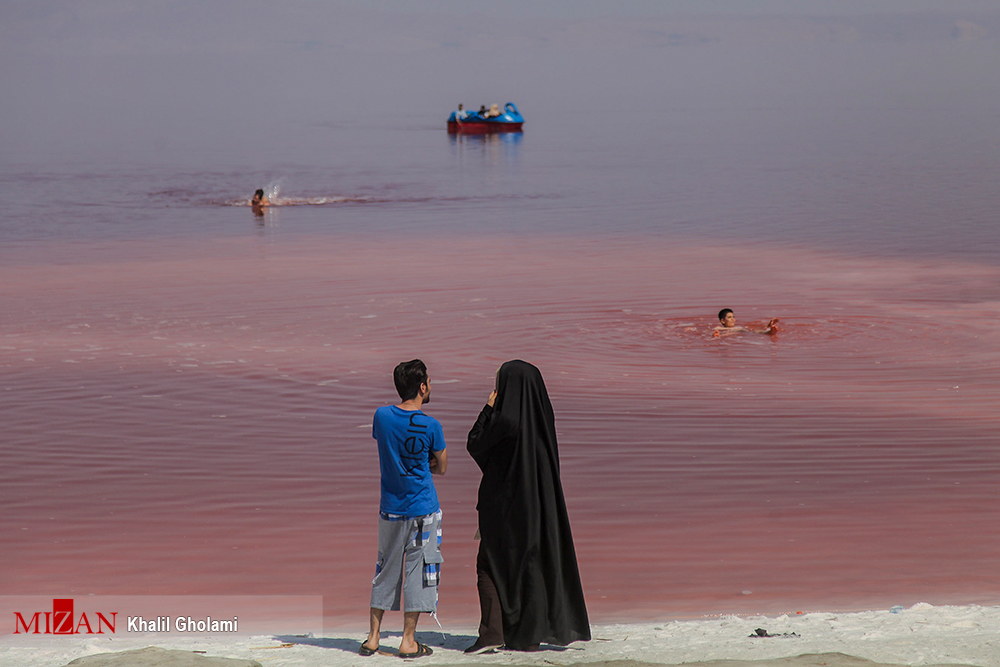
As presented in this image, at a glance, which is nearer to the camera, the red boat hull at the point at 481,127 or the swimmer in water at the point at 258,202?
the swimmer in water at the point at 258,202

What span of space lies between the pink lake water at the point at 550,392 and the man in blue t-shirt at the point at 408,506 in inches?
42.9

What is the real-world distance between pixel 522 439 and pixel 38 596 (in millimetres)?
3473

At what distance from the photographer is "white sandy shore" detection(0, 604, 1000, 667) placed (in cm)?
554

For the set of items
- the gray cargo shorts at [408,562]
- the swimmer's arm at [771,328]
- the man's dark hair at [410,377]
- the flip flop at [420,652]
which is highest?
the swimmer's arm at [771,328]

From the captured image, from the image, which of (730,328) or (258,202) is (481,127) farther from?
(730,328)

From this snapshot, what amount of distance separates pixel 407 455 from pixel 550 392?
263 inches

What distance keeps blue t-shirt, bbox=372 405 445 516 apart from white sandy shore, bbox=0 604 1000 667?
79cm

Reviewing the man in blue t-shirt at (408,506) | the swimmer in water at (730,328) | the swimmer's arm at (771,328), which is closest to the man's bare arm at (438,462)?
the man in blue t-shirt at (408,506)

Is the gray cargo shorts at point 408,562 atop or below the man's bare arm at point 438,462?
below

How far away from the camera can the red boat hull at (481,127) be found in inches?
3164

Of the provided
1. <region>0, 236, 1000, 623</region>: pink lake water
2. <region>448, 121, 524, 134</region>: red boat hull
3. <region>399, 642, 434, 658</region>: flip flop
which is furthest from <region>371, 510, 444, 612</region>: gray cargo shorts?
<region>448, 121, 524, 134</region>: red boat hull

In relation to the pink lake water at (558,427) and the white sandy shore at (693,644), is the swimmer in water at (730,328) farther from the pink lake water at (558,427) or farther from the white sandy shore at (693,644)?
the white sandy shore at (693,644)

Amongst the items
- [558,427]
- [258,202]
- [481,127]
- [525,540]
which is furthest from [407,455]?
[481,127]

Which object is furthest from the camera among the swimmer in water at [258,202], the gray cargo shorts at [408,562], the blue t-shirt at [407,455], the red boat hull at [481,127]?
the red boat hull at [481,127]
